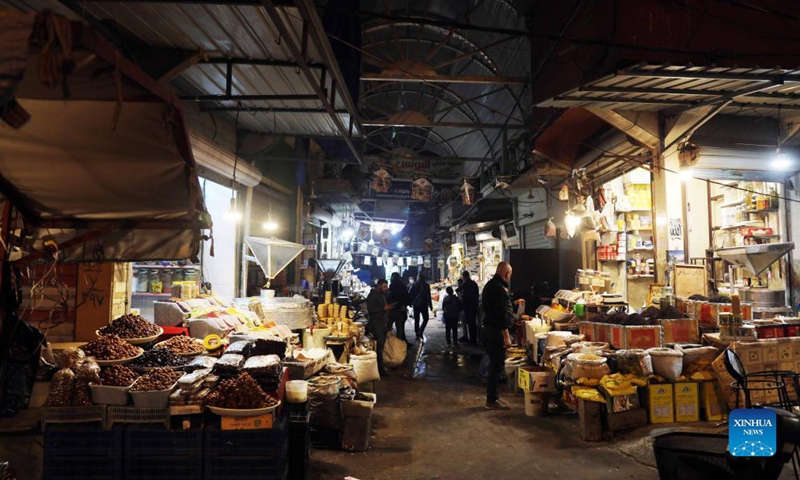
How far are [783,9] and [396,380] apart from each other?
9.71 metres

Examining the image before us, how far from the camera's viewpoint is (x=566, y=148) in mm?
11430

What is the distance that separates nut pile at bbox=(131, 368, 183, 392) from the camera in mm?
4082

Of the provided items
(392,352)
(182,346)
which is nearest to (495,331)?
(392,352)

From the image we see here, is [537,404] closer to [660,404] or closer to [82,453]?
[660,404]

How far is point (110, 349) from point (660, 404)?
7234mm

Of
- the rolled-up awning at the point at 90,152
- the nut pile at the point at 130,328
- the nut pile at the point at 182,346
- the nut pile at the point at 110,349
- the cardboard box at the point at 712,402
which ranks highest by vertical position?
the rolled-up awning at the point at 90,152

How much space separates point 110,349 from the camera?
472cm

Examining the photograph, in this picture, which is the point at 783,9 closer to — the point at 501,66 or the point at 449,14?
the point at 501,66

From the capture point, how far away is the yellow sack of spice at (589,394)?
5754mm

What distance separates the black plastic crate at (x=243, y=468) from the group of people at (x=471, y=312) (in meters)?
4.44

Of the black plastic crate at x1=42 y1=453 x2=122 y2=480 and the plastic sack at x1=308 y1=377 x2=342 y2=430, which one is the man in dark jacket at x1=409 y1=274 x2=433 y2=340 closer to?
the plastic sack at x1=308 y1=377 x2=342 y2=430

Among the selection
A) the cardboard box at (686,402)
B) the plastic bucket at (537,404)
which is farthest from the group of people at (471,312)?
the cardboard box at (686,402)

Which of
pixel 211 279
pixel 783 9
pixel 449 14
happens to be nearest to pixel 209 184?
pixel 211 279

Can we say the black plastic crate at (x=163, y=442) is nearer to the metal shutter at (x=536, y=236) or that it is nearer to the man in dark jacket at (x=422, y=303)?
the man in dark jacket at (x=422, y=303)
